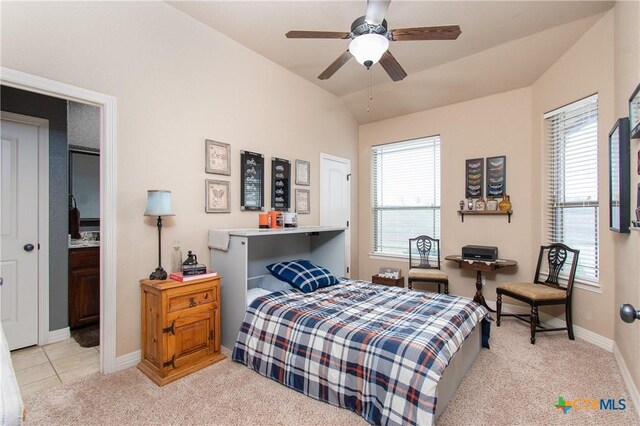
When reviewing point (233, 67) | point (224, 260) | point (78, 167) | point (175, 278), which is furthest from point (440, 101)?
point (78, 167)

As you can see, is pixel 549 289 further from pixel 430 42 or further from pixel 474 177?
pixel 430 42

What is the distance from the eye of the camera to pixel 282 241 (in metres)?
3.78

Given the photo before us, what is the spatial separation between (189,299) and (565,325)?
383cm

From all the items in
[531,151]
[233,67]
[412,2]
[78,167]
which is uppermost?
[412,2]

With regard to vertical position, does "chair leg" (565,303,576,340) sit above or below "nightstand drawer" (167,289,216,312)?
below

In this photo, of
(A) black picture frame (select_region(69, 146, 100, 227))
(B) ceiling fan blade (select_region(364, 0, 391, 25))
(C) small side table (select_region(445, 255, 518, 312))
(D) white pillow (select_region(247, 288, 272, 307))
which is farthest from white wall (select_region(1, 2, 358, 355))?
(C) small side table (select_region(445, 255, 518, 312))

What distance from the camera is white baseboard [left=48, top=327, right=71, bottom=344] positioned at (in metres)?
2.98

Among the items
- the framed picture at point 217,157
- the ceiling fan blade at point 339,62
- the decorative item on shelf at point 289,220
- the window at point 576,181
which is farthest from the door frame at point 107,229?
the window at point 576,181

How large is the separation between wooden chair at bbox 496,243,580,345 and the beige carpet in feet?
1.47

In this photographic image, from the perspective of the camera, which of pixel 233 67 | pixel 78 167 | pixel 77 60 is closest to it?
pixel 77 60

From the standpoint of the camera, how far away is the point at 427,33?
2.21 meters

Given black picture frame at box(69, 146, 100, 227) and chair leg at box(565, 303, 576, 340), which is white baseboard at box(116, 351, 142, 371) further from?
chair leg at box(565, 303, 576, 340)

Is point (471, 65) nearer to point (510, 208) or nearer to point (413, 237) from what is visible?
point (510, 208)

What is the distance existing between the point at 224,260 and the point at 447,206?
3179mm
